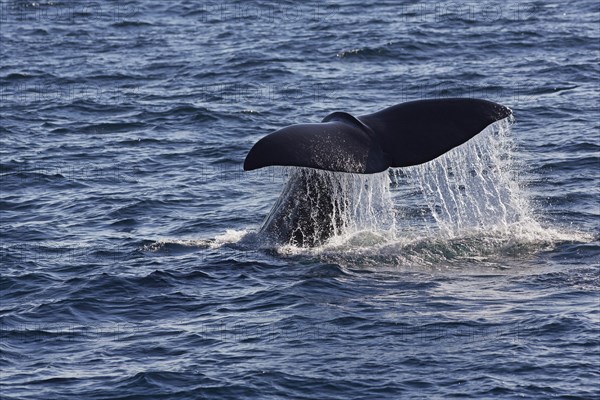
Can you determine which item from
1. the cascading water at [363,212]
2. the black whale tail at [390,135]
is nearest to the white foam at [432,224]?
the cascading water at [363,212]

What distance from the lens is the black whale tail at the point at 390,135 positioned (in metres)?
12.0

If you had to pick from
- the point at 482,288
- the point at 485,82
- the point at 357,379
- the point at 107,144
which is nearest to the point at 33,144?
the point at 107,144

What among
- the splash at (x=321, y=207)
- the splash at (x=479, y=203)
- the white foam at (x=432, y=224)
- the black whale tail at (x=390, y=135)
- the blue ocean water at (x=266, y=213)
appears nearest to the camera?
the blue ocean water at (x=266, y=213)

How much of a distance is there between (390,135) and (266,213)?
4599mm

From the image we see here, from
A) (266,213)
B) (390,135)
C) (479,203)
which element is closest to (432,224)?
(479,203)

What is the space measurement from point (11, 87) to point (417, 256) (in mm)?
13495

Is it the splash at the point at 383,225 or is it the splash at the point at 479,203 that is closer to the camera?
the splash at the point at 383,225

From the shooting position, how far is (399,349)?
1146 centimetres

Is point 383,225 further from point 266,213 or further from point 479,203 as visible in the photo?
point 266,213

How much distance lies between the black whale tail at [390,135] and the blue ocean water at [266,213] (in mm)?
865

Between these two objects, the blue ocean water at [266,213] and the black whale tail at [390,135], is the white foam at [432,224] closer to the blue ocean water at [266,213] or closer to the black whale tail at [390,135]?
the blue ocean water at [266,213]

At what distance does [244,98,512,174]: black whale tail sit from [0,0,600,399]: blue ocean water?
0.86 meters

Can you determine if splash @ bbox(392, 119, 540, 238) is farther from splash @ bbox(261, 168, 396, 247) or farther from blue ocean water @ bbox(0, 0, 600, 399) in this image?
splash @ bbox(261, 168, 396, 247)

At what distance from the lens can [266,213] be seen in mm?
17141
